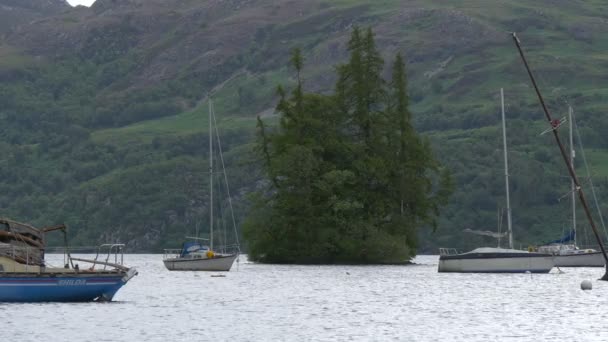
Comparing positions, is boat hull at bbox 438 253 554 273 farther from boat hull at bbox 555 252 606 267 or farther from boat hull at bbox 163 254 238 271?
boat hull at bbox 163 254 238 271

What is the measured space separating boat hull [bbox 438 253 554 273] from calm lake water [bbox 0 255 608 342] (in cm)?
268

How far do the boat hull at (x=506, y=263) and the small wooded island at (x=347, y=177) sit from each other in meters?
27.3

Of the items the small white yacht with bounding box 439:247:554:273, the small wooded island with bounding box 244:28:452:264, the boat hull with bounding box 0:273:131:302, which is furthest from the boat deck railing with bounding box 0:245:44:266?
the small wooded island with bounding box 244:28:452:264

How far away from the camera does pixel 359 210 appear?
5969 inches

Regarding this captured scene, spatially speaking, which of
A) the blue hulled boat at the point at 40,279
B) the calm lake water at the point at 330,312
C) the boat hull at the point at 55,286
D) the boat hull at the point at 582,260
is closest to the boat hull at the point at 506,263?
the calm lake water at the point at 330,312

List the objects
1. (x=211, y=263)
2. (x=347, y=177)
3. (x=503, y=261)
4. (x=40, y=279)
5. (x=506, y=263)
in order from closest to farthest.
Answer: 1. (x=40, y=279)
2. (x=503, y=261)
3. (x=506, y=263)
4. (x=211, y=263)
5. (x=347, y=177)

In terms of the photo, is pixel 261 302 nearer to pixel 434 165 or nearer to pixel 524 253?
pixel 524 253

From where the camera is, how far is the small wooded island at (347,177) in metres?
150

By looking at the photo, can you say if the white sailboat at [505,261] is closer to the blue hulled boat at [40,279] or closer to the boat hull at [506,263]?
the boat hull at [506,263]

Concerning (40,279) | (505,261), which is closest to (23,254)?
(40,279)

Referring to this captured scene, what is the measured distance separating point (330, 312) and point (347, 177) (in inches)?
2790

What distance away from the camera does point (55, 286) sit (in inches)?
3071

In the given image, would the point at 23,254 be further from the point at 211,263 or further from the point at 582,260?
the point at 582,260

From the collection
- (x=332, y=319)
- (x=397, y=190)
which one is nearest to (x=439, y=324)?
(x=332, y=319)
